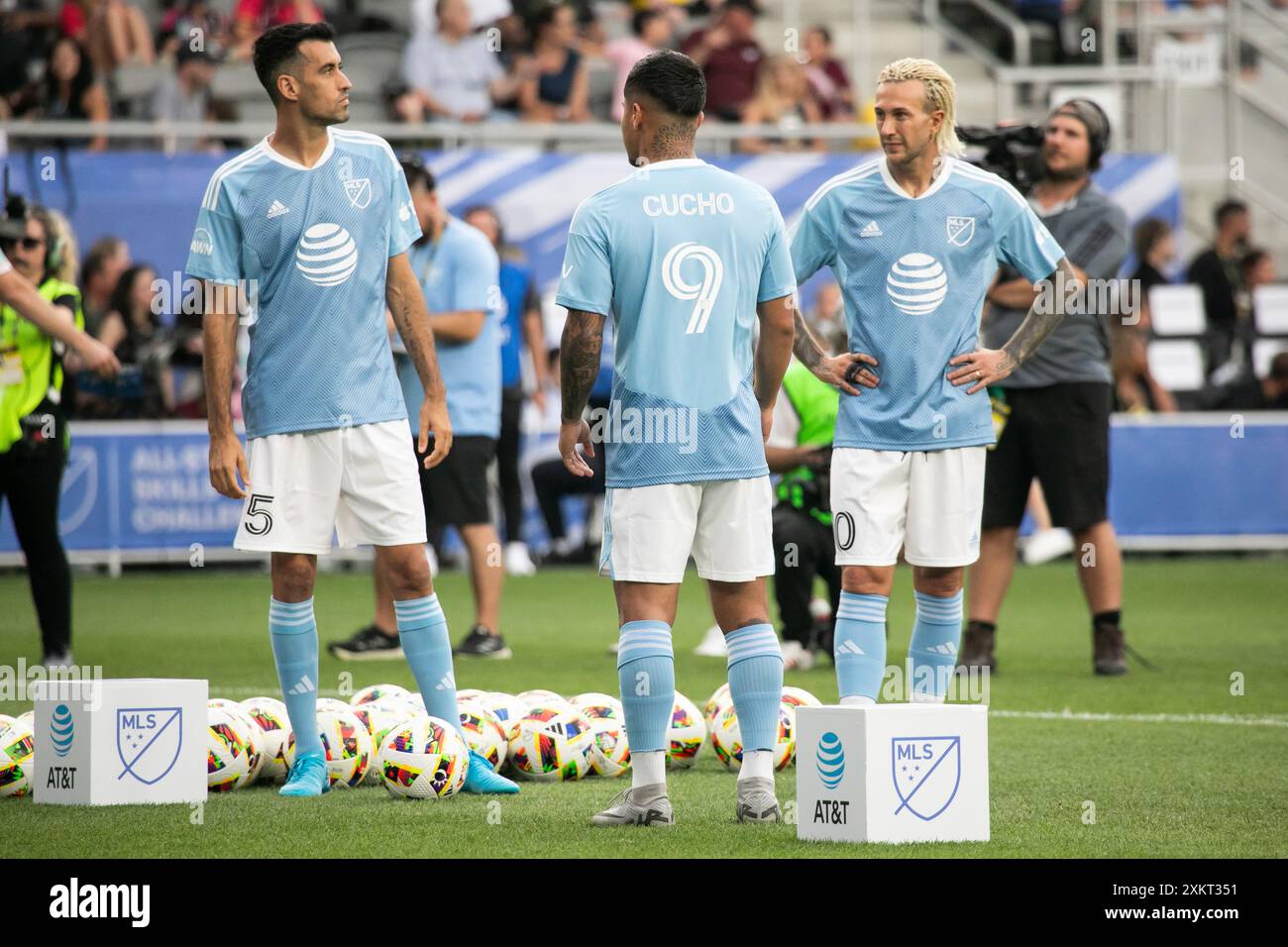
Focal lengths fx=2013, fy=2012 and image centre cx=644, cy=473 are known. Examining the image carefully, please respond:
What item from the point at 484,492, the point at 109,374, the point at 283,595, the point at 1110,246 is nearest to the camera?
the point at 283,595

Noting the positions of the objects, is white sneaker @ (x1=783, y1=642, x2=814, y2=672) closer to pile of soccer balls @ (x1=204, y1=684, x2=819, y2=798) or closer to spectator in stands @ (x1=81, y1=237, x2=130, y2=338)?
pile of soccer balls @ (x1=204, y1=684, x2=819, y2=798)

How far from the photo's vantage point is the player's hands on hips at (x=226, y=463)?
6.54 meters

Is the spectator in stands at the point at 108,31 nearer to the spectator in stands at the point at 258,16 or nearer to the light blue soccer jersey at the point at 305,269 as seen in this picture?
the spectator in stands at the point at 258,16

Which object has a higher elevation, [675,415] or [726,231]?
[726,231]

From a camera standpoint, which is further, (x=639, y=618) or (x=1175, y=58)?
(x=1175, y=58)

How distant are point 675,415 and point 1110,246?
458 cm

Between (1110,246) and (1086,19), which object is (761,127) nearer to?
(1086,19)

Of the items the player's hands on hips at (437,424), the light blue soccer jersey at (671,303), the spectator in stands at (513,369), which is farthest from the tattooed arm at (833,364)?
the spectator in stands at (513,369)

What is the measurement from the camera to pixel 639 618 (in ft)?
19.9

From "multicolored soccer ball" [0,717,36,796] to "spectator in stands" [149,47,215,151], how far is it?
12.6m

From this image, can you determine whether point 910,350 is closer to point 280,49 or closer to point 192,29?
point 280,49

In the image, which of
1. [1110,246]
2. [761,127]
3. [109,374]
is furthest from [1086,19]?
[109,374]

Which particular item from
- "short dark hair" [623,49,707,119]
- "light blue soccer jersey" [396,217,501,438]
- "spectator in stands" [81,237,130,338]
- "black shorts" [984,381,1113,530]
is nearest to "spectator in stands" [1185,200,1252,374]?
"black shorts" [984,381,1113,530]

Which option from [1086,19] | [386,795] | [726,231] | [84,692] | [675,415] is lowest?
[386,795]
